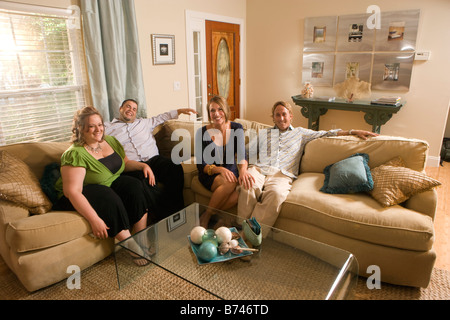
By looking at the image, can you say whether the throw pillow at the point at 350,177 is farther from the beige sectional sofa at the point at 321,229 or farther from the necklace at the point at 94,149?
the necklace at the point at 94,149

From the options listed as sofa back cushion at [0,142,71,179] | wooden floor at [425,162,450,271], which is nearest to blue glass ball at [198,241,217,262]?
sofa back cushion at [0,142,71,179]

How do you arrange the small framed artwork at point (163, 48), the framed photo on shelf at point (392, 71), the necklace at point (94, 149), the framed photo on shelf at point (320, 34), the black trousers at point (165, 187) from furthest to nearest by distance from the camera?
the framed photo on shelf at point (320, 34) → the framed photo on shelf at point (392, 71) → the small framed artwork at point (163, 48) → the black trousers at point (165, 187) → the necklace at point (94, 149)

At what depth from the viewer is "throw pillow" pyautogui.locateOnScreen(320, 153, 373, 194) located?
7.32 feet

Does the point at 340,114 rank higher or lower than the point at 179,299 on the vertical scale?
higher

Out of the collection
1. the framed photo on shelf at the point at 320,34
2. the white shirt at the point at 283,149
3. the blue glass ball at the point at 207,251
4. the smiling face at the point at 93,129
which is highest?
the framed photo on shelf at the point at 320,34

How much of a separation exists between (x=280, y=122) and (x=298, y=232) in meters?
0.92

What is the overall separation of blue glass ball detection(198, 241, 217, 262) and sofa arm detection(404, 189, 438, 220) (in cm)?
131

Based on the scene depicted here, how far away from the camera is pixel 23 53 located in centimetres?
271

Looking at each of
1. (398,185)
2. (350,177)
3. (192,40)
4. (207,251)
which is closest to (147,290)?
(207,251)

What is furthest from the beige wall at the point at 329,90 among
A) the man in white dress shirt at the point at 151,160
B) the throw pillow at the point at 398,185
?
the man in white dress shirt at the point at 151,160

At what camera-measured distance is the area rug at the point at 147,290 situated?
1.95 m

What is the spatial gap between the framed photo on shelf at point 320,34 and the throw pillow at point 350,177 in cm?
265

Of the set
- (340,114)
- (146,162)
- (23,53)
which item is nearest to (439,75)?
(340,114)

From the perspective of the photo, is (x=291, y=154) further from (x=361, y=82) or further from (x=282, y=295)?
(x=361, y=82)
